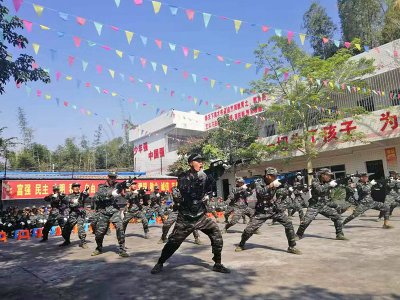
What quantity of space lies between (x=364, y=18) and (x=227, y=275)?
98.8 ft

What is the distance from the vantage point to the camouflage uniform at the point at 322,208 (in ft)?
27.5

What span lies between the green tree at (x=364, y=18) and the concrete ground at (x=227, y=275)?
2502 cm

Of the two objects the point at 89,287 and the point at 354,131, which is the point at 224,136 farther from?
the point at 89,287

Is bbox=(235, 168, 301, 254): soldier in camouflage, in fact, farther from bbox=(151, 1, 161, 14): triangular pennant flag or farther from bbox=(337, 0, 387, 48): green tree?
bbox=(337, 0, 387, 48): green tree

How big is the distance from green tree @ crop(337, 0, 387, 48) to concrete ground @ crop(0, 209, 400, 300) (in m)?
25.0

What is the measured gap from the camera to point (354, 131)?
19.2 metres

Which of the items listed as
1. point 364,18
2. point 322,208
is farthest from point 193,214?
point 364,18

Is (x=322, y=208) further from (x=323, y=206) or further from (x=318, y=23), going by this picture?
(x=318, y=23)

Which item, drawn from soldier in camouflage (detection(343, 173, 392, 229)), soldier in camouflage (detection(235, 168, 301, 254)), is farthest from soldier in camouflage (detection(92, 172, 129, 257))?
soldier in camouflage (detection(343, 173, 392, 229))

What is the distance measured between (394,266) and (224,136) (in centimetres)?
1989

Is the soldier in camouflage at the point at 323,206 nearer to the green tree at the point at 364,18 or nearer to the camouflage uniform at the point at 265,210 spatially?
the camouflage uniform at the point at 265,210

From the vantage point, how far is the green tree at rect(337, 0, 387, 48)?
2886 centimetres

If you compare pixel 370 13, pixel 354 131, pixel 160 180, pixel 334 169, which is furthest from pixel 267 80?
pixel 370 13

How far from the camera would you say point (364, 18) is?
96.1 ft
